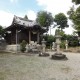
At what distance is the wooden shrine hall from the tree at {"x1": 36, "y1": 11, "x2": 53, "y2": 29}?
Result: 17.3 m

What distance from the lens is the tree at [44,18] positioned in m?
47.3

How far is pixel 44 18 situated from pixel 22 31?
1957 cm

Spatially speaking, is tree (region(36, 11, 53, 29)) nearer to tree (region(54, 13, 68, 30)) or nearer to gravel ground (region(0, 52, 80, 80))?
tree (region(54, 13, 68, 30))

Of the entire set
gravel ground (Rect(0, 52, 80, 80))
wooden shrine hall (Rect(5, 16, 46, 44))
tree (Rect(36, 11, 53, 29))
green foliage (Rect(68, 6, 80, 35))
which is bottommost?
gravel ground (Rect(0, 52, 80, 80))

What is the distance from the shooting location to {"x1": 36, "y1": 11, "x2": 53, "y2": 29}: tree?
47281mm

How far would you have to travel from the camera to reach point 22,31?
1144 inches

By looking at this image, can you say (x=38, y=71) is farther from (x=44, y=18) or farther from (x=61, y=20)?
(x=61, y=20)

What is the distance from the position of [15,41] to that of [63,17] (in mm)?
26203

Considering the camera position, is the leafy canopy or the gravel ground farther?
the leafy canopy

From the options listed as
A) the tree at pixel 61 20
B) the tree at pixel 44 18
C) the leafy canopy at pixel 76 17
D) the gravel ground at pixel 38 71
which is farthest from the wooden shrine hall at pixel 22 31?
the tree at pixel 61 20

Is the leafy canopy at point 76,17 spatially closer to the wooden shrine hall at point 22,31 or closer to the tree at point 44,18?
the wooden shrine hall at point 22,31

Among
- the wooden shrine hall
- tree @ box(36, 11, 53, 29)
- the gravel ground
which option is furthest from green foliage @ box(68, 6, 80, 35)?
tree @ box(36, 11, 53, 29)

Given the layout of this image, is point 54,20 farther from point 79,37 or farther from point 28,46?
point 28,46

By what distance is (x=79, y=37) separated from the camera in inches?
1291
